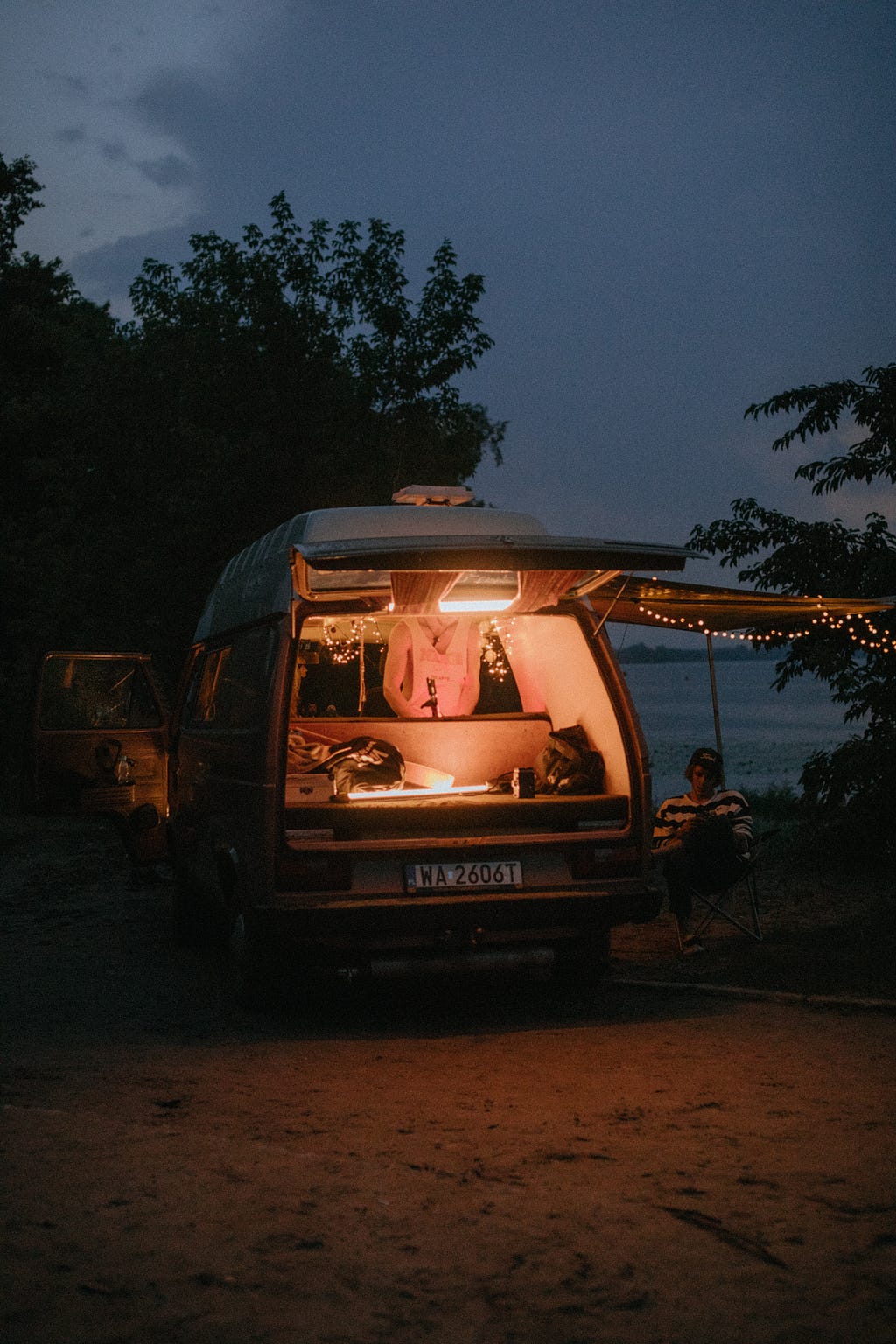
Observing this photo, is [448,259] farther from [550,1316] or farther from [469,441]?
[550,1316]

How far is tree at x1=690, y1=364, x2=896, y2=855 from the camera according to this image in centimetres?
1049

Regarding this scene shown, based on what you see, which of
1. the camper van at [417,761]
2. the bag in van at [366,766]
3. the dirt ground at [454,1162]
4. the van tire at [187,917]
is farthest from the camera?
the van tire at [187,917]

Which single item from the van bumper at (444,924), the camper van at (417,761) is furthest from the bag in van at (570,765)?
the van bumper at (444,924)

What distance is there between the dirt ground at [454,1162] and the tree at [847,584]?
3.60m

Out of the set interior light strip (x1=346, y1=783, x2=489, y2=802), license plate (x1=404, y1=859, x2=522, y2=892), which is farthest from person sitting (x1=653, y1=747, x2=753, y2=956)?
license plate (x1=404, y1=859, x2=522, y2=892)

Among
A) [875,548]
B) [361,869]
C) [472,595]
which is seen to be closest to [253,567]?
[472,595]

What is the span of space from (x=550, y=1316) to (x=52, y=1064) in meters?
2.92

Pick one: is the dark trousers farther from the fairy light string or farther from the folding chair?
the fairy light string

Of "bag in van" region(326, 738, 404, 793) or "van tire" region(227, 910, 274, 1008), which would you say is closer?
"van tire" region(227, 910, 274, 1008)

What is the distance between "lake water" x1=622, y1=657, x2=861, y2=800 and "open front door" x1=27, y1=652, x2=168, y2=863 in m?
3.68

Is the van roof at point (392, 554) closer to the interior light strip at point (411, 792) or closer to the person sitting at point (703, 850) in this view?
the interior light strip at point (411, 792)

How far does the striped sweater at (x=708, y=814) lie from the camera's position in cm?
787

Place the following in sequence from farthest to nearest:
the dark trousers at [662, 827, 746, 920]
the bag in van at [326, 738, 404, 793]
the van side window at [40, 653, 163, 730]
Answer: the van side window at [40, 653, 163, 730] → the dark trousers at [662, 827, 746, 920] → the bag in van at [326, 738, 404, 793]

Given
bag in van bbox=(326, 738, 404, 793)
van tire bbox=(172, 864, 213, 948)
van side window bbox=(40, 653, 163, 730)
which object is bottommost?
van tire bbox=(172, 864, 213, 948)
